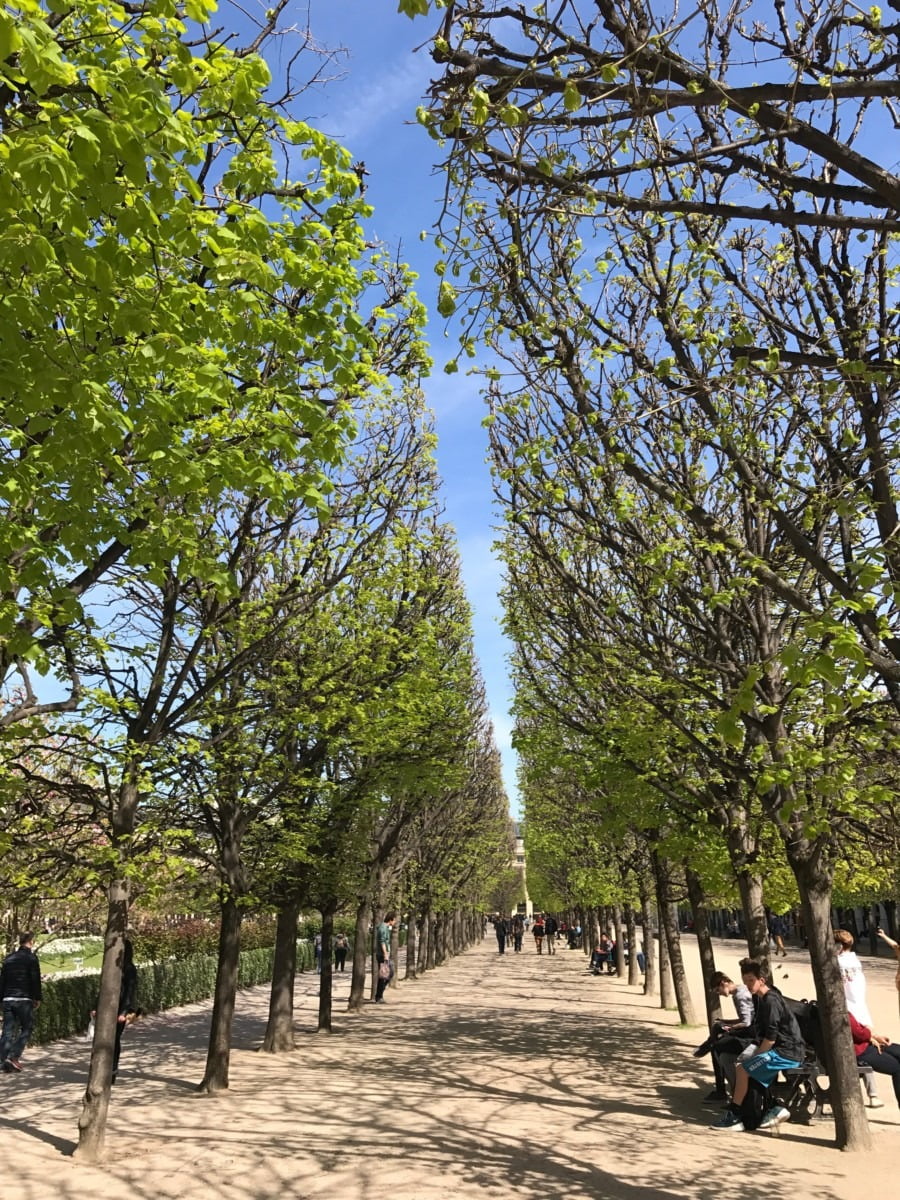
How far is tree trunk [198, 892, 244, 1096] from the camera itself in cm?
1121

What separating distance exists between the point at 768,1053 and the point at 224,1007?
21.9ft

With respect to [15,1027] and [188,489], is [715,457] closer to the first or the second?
[188,489]

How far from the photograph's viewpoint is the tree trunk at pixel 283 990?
14836mm

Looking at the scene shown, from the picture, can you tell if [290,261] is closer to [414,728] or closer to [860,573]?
[860,573]

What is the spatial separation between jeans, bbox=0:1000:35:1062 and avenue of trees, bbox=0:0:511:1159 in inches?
100

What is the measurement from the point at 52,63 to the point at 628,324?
755cm

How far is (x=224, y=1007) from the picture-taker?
37.4 ft

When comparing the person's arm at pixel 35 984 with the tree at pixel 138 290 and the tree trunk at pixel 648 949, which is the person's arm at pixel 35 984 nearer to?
the tree at pixel 138 290

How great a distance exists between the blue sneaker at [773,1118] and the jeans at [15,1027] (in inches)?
385

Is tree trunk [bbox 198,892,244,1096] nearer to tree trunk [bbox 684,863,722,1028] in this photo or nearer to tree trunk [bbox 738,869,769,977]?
tree trunk [bbox 738,869,769,977]

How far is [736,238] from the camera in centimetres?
854

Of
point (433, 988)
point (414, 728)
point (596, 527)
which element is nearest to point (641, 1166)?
point (596, 527)

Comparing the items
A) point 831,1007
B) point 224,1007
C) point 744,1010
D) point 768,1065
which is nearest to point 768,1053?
point 768,1065

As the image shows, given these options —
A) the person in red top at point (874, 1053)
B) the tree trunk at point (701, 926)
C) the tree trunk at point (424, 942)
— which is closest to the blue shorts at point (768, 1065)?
the person in red top at point (874, 1053)
